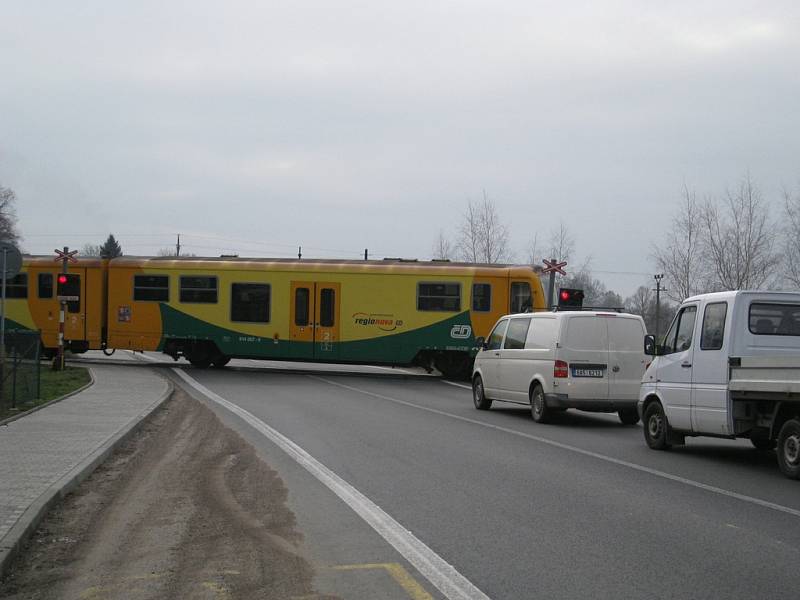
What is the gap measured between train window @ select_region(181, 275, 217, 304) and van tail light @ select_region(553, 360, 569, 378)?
651 inches

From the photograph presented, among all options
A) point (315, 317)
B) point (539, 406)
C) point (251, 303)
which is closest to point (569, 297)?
point (315, 317)

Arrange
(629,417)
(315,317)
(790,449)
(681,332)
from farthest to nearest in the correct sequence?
(315,317) < (629,417) < (681,332) < (790,449)

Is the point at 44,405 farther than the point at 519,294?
No

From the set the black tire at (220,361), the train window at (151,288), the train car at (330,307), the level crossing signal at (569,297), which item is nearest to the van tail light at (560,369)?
the level crossing signal at (569,297)

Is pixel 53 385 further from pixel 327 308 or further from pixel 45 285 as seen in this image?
pixel 45 285

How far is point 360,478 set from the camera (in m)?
9.83

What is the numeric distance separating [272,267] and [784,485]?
21861mm

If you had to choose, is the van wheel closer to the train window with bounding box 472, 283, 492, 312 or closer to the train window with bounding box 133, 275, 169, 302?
the train window with bounding box 472, 283, 492, 312

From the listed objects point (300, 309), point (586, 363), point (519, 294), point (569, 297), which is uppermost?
point (519, 294)

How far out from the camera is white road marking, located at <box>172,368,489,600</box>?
5660 millimetres

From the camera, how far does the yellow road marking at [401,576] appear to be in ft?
18.1

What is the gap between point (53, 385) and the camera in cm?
2111

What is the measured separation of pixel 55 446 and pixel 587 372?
8.58m

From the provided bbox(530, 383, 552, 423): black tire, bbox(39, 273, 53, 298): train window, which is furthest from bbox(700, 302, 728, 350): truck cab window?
bbox(39, 273, 53, 298): train window
